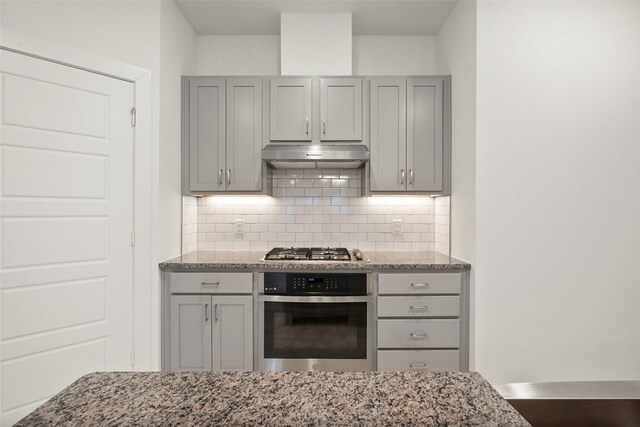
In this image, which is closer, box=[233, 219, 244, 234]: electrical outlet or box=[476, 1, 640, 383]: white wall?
box=[476, 1, 640, 383]: white wall

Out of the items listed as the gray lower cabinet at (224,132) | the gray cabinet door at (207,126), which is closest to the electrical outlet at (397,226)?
the gray lower cabinet at (224,132)

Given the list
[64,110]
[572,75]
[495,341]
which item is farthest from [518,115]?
[64,110]

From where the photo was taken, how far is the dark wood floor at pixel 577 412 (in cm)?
100

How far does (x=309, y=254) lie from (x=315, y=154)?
77 cm

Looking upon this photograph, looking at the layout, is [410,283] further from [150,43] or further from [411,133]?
[150,43]

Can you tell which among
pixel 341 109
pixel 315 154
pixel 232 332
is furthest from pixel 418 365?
pixel 341 109

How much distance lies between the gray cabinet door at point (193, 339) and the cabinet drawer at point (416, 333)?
120cm

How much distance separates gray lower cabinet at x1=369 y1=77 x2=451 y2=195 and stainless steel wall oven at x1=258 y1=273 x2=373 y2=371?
834 millimetres

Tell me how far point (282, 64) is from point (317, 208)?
1219 millimetres

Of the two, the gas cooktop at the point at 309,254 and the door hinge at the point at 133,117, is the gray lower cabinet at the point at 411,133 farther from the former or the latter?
the door hinge at the point at 133,117

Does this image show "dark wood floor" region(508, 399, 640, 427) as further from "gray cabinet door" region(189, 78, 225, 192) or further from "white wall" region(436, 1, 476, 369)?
"gray cabinet door" region(189, 78, 225, 192)

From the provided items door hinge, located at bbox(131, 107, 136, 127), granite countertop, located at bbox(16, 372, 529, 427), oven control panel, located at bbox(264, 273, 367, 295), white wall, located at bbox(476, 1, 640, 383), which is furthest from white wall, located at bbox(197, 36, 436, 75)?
granite countertop, located at bbox(16, 372, 529, 427)

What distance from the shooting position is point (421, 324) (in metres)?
2.25

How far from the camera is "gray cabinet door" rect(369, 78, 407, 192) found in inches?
Answer: 99.7
